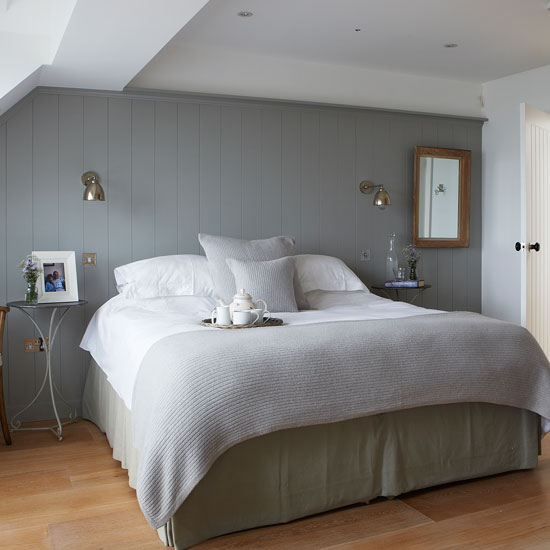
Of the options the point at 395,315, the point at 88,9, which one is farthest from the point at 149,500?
the point at 88,9

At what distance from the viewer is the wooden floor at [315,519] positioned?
2.24 meters

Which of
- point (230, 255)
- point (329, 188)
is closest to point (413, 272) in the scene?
point (329, 188)

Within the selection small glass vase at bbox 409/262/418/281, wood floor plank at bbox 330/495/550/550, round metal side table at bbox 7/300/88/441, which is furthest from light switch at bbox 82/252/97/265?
wood floor plank at bbox 330/495/550/550

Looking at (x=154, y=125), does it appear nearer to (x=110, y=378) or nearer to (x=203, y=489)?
(x=110, y=378)

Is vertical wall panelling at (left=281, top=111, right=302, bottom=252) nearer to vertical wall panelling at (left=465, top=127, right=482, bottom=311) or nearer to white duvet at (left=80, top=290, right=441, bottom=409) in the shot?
white duvet at (left=80, top=290, right=441, bottom=409)

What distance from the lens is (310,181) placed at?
4.61 metres

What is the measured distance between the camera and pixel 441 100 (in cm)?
506

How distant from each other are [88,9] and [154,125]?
152cm

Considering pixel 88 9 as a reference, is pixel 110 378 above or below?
below

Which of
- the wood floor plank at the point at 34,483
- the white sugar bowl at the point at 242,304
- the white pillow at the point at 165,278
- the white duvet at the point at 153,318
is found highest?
the white pillow at the point at 165,278

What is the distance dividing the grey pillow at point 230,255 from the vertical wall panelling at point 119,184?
58 cm

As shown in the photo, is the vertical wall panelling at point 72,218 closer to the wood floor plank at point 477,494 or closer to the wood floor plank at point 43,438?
the wood floor plank at point 43,438

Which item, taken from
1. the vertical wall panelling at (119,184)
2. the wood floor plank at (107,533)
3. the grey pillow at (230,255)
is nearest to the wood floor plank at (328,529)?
the wood floor plank at (107,533)

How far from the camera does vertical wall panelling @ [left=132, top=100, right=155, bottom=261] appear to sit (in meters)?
A: 4.09
